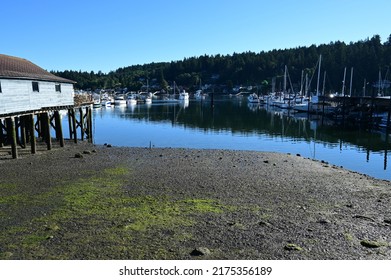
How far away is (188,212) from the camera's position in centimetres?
1272

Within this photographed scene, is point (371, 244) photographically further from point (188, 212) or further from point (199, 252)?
point (188, 212)

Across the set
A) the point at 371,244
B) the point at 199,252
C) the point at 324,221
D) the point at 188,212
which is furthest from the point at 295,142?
the point at 199,252

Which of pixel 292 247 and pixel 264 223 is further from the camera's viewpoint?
pixel 264 223

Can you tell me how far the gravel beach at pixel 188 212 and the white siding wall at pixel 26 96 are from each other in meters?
4.52

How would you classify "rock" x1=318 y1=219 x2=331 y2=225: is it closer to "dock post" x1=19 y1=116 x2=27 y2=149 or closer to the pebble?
the pebble

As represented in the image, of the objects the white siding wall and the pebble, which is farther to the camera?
the white siding wall

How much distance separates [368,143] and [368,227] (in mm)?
32352

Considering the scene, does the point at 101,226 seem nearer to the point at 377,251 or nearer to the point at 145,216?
the point at 145,216

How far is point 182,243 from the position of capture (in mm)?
9820

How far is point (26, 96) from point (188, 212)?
786 inches

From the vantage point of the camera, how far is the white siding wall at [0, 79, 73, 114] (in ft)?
77.3

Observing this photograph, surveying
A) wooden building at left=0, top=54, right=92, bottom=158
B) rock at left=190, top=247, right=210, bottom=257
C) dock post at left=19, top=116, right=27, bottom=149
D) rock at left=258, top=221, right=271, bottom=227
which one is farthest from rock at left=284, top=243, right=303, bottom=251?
dock post at left=19, top=116, right=27, bottom=149

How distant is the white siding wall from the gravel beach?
4.52 m

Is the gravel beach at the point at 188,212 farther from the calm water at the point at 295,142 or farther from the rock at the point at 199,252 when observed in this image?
the calm water at the point at 295,142
